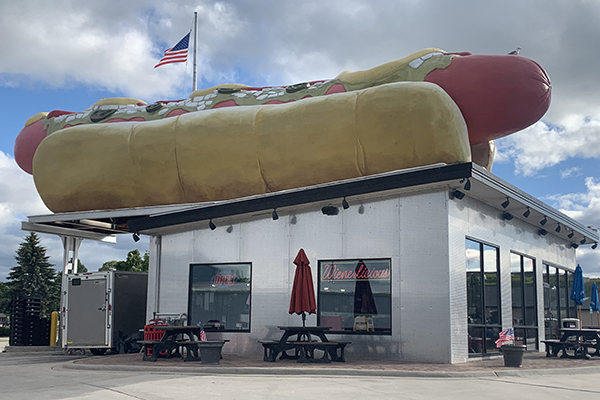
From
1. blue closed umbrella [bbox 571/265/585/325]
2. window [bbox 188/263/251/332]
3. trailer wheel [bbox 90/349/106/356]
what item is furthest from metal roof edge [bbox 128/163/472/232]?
blue closed umbrella [bbox 571/265/585/325]

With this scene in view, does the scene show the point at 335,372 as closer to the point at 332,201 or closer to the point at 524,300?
the point at 332,201

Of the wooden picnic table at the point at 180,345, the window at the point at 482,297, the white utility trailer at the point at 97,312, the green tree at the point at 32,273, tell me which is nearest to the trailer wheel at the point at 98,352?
the white utility trailer at the point at 97,312

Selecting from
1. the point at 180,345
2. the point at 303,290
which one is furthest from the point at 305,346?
the point at 180,345

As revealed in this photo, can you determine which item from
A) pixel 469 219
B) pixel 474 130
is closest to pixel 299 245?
pixel 469 219

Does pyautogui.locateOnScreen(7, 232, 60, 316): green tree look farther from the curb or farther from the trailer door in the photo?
the curb

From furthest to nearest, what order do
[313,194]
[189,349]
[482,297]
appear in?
[482,297] → [313,194] → [189,349]

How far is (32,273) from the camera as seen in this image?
196ft

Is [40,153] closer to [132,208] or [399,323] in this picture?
[132,208]

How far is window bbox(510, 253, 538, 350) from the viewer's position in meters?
16.8

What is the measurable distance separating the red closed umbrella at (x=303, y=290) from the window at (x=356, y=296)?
752 millimetres

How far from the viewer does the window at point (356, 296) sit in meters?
13.6

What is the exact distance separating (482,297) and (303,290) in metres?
4.43

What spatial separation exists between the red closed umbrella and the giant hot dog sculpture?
2.86 meters

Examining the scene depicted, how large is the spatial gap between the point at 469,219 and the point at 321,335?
4.39 m
